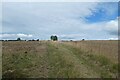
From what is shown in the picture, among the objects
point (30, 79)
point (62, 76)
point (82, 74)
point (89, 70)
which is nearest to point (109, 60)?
point (89, 70)

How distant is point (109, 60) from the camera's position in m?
18.7

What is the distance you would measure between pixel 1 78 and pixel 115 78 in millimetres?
5757

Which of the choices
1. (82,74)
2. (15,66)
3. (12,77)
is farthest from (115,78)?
(15,66)

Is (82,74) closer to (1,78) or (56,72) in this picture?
(56,72)

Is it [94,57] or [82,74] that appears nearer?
[82,74]

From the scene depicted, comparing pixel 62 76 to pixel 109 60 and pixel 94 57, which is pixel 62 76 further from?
pixel 94 57

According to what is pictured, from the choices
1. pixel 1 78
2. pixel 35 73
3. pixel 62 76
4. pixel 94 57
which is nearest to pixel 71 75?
pixel 62 76

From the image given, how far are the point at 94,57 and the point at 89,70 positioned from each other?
5431 millimetres

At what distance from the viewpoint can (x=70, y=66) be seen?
17.1 meters

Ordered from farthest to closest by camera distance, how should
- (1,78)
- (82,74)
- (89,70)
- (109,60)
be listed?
(109,60) → (89,70) → (82,74) → (1,78)

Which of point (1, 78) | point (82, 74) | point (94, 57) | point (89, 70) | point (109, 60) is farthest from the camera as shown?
point (94, 57)

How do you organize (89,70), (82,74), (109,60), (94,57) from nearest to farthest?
(82,74) < (89,70) < (109,60) < (94,57)

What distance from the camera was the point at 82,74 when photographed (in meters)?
14.8

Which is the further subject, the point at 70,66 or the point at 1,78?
the point at 70,66
